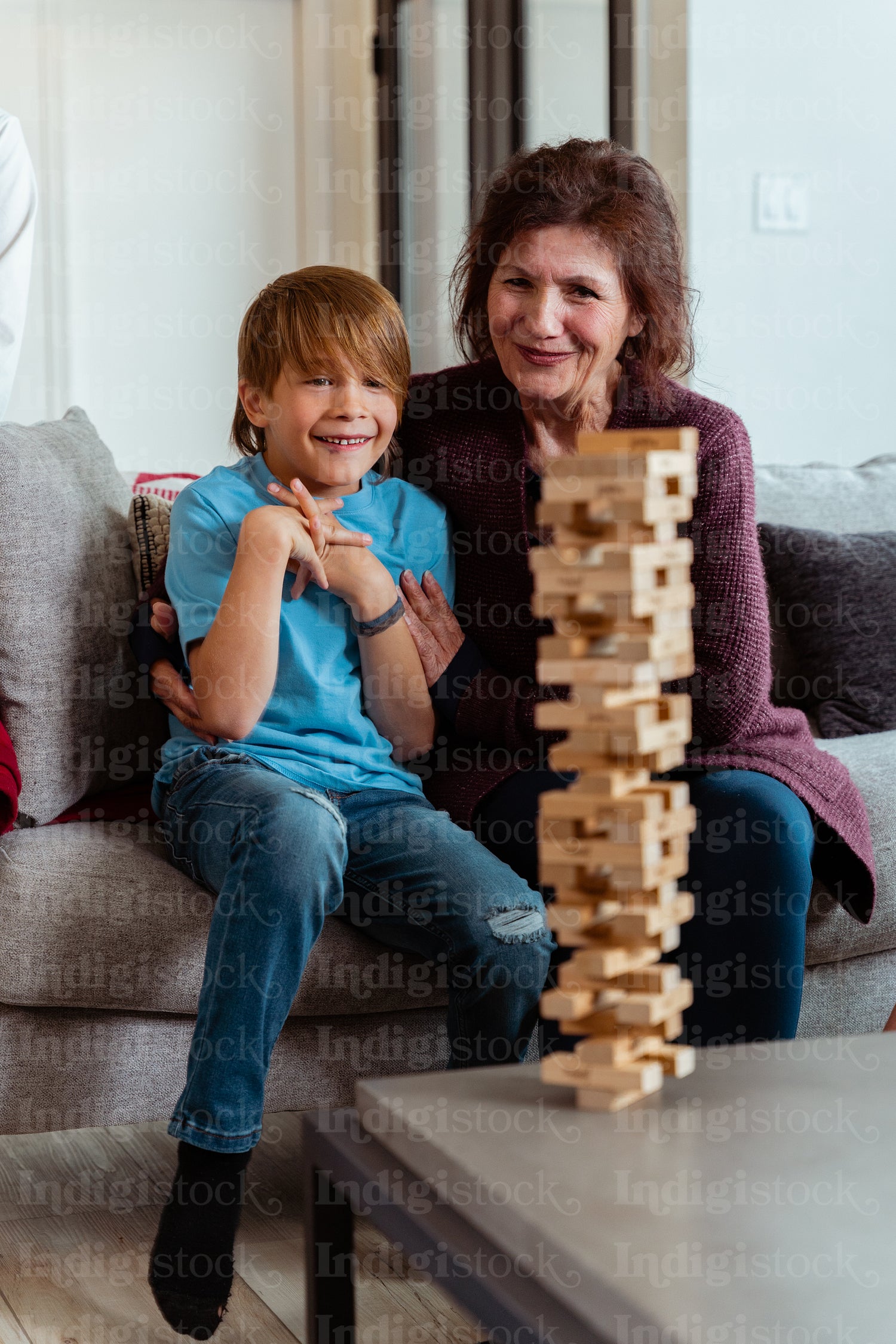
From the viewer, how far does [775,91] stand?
303 cm

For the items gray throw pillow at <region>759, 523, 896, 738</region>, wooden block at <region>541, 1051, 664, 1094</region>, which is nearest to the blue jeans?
wooden block at <region>541, 1051, 664, 1094</region>

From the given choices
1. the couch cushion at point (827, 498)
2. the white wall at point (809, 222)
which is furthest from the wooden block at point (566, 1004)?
the white wall at point (809, 222)

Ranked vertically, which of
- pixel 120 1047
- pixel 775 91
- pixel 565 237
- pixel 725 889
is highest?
pixel 775 91

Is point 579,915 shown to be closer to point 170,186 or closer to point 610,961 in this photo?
point 610,961

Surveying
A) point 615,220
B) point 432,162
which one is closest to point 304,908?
point 615,220

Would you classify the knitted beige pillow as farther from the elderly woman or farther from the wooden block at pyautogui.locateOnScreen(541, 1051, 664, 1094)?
the wooden block at pyautogui.locateOnScreen(541, 1051, 664, 1094)

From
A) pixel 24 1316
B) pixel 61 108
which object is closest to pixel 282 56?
pixel 61 108

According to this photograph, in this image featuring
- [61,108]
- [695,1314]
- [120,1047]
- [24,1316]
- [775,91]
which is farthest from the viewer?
[61,108]

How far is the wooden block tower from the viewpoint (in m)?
0.72

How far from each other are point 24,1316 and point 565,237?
117cm

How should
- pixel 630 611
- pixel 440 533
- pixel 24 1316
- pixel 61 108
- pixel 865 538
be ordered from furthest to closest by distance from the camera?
1. pixel 61 108
2. pixel 865 538
3. pixel 440 533
4. pixel 24 1316
5. pixel 630 611

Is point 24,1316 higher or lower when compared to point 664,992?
lower

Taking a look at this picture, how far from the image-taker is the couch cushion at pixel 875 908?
62.4 inches

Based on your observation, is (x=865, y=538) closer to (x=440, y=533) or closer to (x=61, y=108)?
(x=440, y=533)
